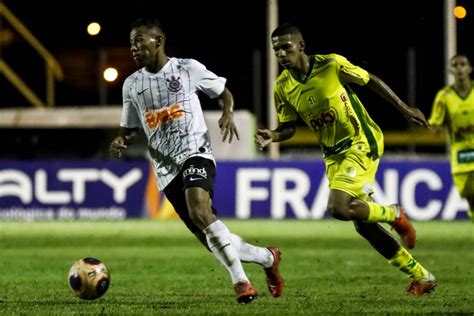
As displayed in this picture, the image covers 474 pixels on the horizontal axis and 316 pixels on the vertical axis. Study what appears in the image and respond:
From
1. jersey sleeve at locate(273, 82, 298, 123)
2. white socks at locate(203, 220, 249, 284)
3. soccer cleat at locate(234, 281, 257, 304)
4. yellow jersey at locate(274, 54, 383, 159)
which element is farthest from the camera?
jersey sleeve at locate(273, 82, 298, 123)

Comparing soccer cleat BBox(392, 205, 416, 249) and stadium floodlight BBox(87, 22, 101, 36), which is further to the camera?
stadium floodlight BBox(87, 22, 101, 36)

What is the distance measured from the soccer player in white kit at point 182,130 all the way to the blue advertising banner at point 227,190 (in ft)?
37.6

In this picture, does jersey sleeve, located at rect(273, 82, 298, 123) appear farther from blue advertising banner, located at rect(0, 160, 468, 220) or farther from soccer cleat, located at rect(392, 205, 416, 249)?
blue advertising banner, located at rect(0, 160, 468, 220)

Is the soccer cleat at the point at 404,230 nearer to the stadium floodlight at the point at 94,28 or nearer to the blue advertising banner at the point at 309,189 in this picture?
the stadium floodlight at the point at 94,28

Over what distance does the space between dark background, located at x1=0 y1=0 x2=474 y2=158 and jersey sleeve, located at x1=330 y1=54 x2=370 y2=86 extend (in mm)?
15240

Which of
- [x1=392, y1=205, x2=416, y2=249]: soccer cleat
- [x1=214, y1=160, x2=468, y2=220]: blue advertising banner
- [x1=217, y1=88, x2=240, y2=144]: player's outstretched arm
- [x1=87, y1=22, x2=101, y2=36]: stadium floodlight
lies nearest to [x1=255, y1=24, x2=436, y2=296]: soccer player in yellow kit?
[x1=392, y1=205, x2=416, y2=249]: soccer cleat

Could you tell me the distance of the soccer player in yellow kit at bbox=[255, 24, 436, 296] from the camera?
946cm

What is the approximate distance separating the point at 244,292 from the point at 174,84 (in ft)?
5.62

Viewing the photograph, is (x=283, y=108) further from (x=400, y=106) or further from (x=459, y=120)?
(x=459, y=120)

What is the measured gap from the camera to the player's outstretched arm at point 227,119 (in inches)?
346

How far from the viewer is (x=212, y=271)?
11.9 meters

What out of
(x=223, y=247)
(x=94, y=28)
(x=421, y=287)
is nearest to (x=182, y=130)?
(x=223, y=247)

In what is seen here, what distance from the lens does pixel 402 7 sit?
29.1m

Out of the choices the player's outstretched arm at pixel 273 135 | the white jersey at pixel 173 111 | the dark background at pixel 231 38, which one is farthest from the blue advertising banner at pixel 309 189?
the white jersey at pixel 173 111
